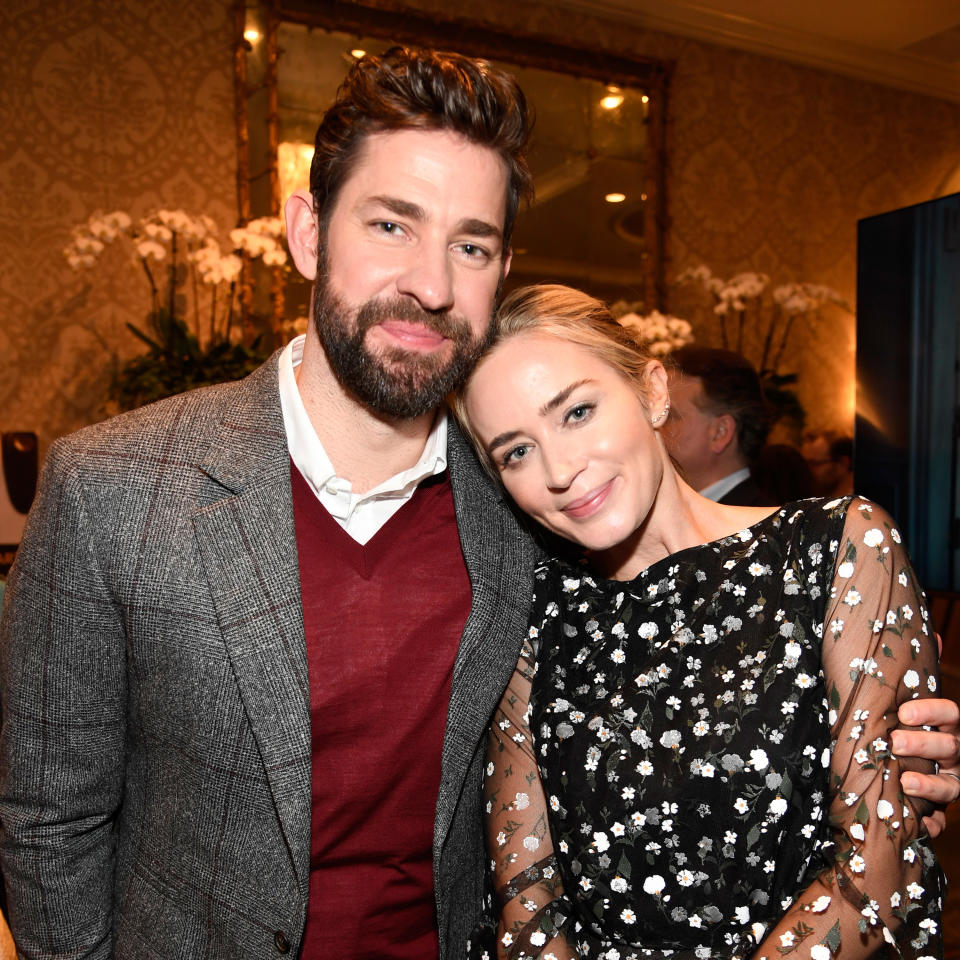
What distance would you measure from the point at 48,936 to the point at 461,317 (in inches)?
44.6

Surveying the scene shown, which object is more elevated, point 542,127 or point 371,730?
point 542,127

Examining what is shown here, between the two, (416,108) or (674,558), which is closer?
(416,108)

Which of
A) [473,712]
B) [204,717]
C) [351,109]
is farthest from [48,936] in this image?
[351,109]

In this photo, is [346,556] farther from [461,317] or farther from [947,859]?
[947,859]

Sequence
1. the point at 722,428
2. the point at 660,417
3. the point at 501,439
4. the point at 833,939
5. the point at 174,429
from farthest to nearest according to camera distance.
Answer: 1. the point at 722,428
2. the point at 660,417
3. the point at 501,439
4. the point at 174,429
5. the point at 833,939

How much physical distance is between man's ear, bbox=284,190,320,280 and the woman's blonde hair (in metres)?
0.33

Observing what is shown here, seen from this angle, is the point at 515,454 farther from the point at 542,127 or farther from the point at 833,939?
the point at 542,127

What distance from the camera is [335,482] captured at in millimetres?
1518

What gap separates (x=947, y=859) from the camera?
259cm

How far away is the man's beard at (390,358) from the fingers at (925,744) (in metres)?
0.83

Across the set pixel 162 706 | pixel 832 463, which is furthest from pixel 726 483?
pixel 162 706

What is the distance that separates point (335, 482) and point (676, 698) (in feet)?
2.09

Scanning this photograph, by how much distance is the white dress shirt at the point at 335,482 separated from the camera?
152 cm

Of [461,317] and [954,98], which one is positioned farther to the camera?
[954,98]
